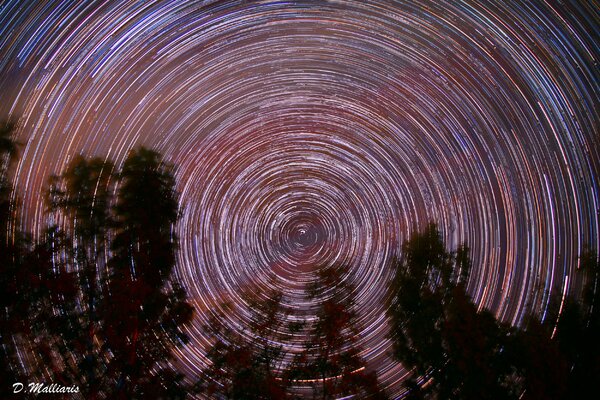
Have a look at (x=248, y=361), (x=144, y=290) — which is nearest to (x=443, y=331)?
(x=248, y=361)

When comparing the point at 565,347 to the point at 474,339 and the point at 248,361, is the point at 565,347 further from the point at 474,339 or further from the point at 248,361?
the point at 248,361

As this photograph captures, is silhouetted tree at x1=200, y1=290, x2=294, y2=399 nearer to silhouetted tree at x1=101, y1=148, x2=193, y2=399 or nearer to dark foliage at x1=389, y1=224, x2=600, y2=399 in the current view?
silhouetted tree at x1=101, y1=148, x2=193, y2=399

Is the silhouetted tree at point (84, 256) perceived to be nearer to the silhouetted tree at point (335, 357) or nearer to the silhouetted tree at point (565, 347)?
the silhouetted tree at point (335, 357)

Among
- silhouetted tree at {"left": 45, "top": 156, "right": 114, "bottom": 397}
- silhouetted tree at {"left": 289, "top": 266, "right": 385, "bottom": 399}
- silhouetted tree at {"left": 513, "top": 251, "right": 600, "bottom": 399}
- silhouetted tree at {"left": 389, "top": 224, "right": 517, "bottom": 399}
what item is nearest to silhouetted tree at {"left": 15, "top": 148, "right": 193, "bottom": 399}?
silhouetted tree at {"left": 45, "top": 156, "right": 114, "bottom": 397}

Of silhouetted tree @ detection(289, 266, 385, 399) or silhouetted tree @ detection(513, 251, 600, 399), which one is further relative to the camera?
silhouetted tree @ detection(289, 266, 385, 399)

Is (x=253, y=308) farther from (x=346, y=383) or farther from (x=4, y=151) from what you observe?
(x=4, y=151)

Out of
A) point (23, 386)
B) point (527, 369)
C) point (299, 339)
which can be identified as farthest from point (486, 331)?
point (23, 386)
